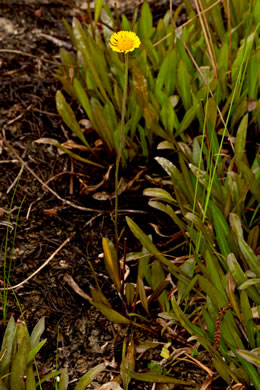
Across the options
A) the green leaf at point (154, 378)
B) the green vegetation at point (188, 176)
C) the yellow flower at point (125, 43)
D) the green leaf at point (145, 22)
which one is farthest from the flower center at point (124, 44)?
the green leaf at point (145, 22)

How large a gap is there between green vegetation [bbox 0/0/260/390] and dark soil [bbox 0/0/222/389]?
7cm

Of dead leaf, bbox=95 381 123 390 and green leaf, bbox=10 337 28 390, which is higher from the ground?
green leaf, bbox=10 337 28 390

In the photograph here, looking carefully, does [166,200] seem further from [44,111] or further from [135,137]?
[44,111]

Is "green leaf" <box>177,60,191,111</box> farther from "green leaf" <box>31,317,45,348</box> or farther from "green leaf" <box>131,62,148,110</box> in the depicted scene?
"green leaf" <box>31,317,45,348</box>

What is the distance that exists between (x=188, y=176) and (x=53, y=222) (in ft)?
1.77

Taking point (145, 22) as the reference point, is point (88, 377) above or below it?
below

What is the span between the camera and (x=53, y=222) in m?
1.98

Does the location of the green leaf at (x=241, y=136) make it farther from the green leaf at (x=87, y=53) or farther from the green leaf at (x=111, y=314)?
the green leaf at (x=111, y=314)

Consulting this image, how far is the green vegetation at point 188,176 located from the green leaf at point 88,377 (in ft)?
0.04

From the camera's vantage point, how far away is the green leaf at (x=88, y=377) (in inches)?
56.8

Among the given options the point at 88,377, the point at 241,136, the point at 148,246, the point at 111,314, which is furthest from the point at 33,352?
the point at 241,136

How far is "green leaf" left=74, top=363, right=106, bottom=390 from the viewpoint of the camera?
4.74 feet

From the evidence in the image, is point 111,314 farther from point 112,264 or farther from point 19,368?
point 19,368

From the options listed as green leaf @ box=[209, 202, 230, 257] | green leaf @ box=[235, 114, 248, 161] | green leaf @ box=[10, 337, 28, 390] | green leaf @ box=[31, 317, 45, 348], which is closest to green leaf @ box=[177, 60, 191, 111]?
green leaf @ box=[235, 114, 248, 161]
